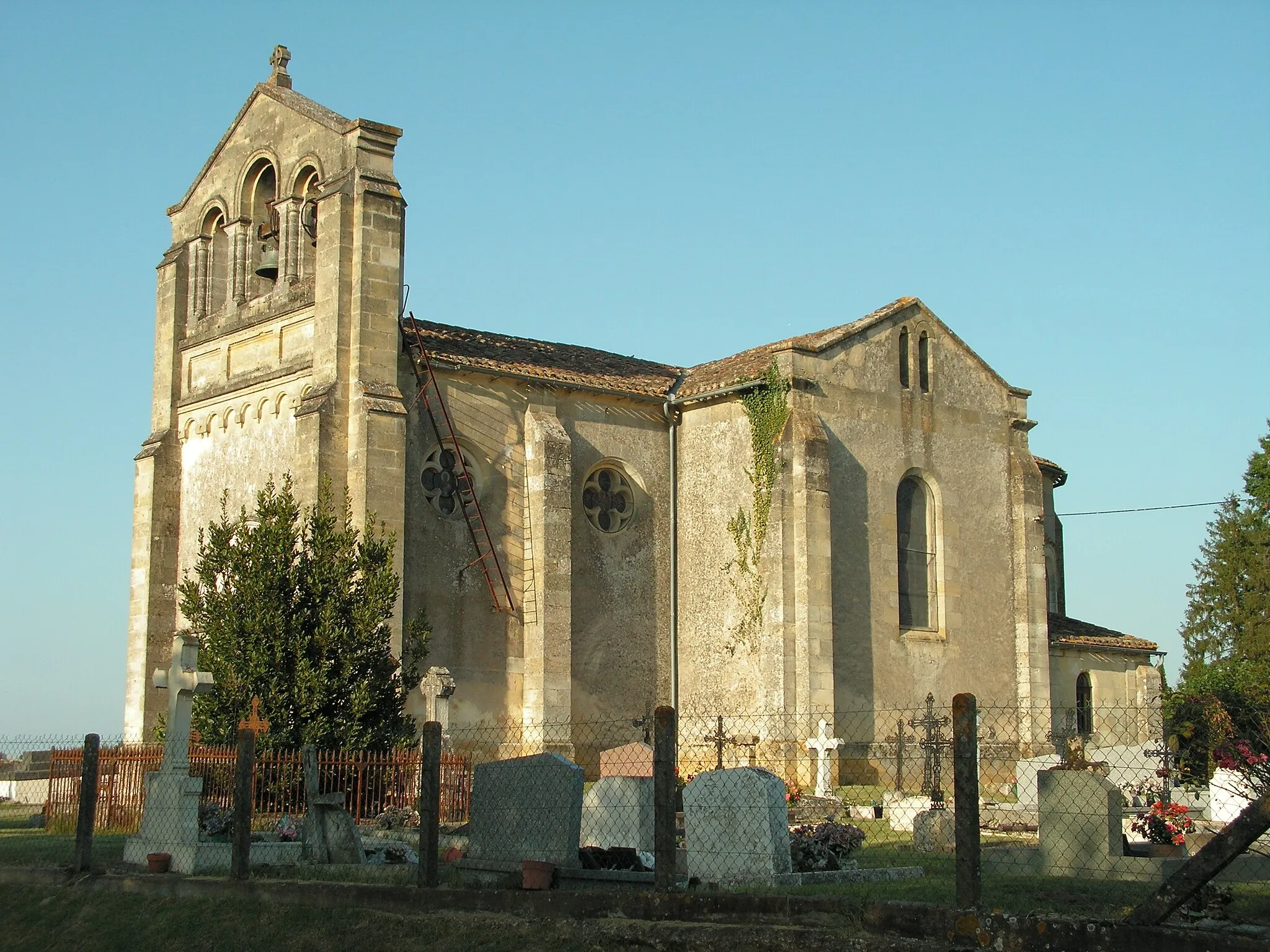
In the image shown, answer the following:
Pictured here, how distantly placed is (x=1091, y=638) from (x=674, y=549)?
Answer: 34.6 feet

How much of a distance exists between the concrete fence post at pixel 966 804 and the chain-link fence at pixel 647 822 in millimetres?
16

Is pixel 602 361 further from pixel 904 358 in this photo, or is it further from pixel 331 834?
pixel 331 834

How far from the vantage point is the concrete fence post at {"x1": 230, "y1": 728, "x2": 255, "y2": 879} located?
39.7 feet

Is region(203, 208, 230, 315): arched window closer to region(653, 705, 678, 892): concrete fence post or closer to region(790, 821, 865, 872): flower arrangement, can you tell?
Result: region(790, 821, 865, 872): flower arrangement

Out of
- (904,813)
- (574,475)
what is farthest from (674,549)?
(904,813)

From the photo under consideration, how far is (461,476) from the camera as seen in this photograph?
25.1 metres

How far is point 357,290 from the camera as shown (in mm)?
23844

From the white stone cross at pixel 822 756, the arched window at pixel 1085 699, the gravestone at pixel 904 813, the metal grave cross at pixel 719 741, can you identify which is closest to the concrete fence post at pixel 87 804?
the gravestone at pixel 904 813

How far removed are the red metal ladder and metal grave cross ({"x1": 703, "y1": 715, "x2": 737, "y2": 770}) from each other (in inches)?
161

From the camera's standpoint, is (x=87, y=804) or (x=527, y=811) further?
(x=87, y=804)

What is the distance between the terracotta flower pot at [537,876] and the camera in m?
10.6

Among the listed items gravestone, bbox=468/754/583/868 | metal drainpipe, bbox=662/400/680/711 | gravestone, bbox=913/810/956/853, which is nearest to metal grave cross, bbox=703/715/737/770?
metal drainpipe, bbox=662/400/680/711

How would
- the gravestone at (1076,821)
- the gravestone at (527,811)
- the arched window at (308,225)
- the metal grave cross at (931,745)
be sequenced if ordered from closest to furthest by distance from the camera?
the gravestone at (527,811) → the gravestone at (1076,821) → the metal grave cross at (931,745) → the arched window at (308,225)

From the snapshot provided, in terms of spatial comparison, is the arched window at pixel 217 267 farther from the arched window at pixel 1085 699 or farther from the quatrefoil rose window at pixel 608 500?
the arched window at pixel 1085 699
